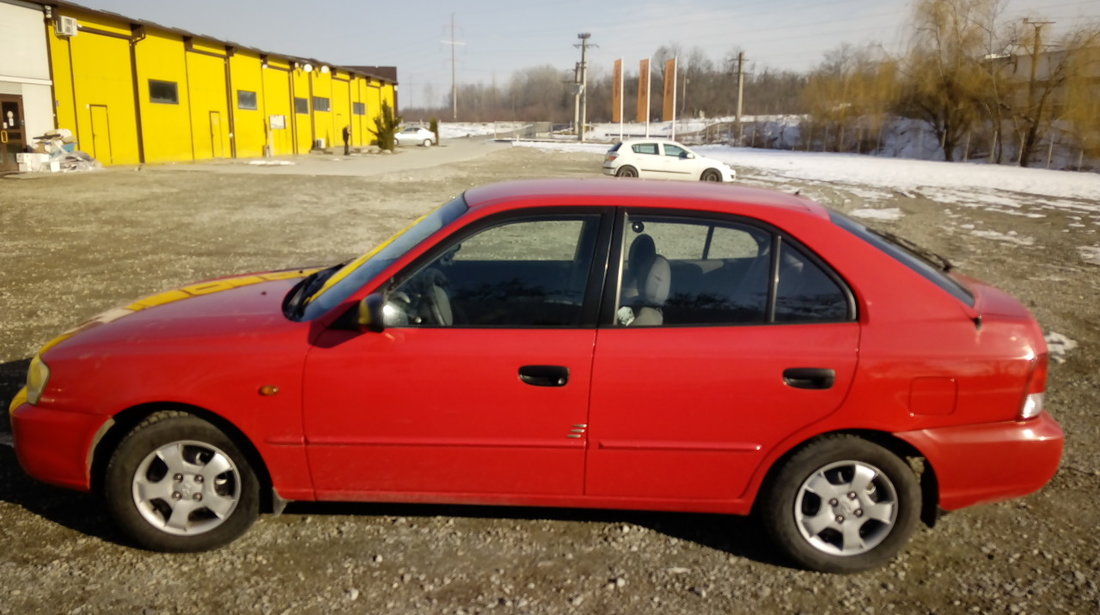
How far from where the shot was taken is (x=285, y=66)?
40.3 meters

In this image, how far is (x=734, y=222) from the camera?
3.41m

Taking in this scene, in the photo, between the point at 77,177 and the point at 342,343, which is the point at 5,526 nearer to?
the point at 342,343

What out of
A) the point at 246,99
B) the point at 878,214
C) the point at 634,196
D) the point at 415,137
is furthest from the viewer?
the point at 415,137

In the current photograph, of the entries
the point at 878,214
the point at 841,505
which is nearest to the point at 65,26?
the point at 878,214

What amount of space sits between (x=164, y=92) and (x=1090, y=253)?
3005 centimetres

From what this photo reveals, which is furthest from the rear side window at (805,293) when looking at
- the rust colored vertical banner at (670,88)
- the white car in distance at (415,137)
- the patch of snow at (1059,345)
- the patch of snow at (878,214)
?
the rust colored vertical banner at (670,88)

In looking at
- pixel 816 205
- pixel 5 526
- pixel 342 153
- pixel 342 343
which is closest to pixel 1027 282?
pixel 816 205

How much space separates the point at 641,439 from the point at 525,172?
87.5 ft

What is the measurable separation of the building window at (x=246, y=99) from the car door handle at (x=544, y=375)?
36.4 metres

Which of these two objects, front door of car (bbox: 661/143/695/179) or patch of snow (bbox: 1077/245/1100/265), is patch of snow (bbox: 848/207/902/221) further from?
front door of car (bbox: 661/143/695/179)

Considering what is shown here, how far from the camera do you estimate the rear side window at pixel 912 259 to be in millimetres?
3406

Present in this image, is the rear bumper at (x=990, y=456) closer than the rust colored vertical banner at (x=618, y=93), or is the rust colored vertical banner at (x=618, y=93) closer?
the rear bumper at (x=990, y=456)

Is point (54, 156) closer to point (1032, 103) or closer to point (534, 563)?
point (534, 563)

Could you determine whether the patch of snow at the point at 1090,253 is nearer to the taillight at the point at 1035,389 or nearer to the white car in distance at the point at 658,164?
the taillight at the point at 1035,389
